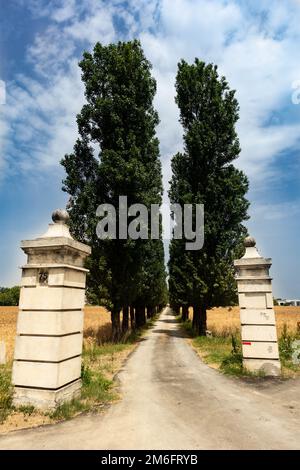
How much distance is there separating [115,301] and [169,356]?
4.94 meters

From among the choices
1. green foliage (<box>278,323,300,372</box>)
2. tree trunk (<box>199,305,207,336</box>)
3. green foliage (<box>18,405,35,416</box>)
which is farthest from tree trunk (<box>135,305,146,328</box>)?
green foliage (<box>18,405,35,416</box>)

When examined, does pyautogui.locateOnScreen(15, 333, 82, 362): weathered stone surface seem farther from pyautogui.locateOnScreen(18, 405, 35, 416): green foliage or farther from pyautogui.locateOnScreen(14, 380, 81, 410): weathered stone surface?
pyautogui.locateOnScreen(18, 405, 35, 416): green foliage

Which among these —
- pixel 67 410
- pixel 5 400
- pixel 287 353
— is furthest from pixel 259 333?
pixel 5 400

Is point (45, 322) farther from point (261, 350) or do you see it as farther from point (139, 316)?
point (139, 316)

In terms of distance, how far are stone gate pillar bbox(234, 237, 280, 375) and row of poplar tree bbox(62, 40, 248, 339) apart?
7.90 m

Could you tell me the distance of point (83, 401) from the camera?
22.1ft

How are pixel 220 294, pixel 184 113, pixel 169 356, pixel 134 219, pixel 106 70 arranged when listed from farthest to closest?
pixel 184 113 → pixel 220 294 → pixel 106 70 → pixel 134 219 → pixel 169 356

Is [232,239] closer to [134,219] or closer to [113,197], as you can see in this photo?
[134,219]

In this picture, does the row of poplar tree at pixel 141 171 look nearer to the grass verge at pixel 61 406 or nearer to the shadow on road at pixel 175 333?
the shadow on road at pixel 175 333

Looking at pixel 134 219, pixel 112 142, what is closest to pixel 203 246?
pixel 134 219

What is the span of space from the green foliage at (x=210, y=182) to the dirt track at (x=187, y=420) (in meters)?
11.2

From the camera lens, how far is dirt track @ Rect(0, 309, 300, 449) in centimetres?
459

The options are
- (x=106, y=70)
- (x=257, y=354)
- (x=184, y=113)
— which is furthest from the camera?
(x=184, y=113)
